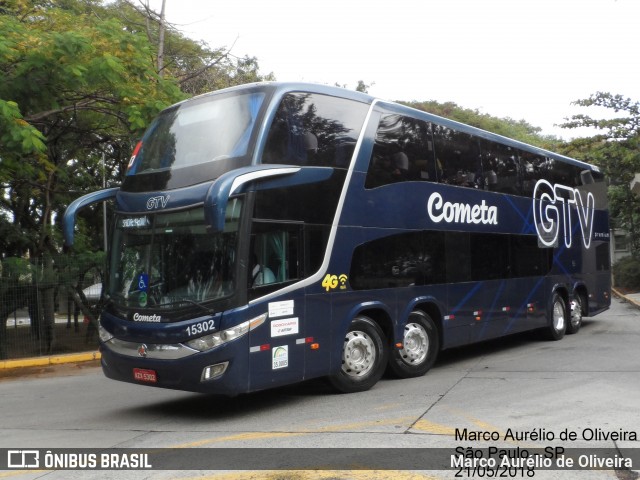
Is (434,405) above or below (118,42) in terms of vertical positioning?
below

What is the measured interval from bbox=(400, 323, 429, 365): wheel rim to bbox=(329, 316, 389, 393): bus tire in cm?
62

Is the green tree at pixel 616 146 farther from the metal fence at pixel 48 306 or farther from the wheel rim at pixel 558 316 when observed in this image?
the metal fence at pixel 48 306

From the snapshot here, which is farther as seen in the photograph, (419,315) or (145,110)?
(145,110)

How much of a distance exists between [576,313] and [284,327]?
33.0 ft

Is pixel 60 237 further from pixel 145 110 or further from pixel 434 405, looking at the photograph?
pixel 434 405

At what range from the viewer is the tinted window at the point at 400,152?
985 cm

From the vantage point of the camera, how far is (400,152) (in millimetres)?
10258

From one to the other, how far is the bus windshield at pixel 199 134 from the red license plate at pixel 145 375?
8.28 feet

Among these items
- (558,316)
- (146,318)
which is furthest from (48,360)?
(558,316)

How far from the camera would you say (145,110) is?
45.1ft

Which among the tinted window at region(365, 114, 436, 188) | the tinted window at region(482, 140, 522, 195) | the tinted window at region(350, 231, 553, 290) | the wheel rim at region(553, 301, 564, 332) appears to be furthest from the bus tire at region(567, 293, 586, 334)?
the tinted window at region(365, 114, 436, 188)

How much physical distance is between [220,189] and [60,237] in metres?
13.3

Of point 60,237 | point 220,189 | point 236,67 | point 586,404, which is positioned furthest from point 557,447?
point 236,67

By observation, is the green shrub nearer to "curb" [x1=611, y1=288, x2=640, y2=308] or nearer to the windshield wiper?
"curb" [x1=611, y1=288, x2=640, y2=308]
